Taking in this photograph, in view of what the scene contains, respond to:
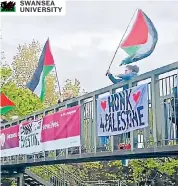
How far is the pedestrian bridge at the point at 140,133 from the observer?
8.32 m

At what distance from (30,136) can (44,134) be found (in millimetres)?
1040

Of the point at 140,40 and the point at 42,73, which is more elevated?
the point at 42,73

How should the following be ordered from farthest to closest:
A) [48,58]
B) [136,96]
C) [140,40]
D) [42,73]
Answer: [48,58] → [42,73] → [140,40] → [136,96]

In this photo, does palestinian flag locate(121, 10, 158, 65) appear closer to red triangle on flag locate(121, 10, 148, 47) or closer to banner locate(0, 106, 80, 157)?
red triangle on flag locate(121, 10, 148, 47)

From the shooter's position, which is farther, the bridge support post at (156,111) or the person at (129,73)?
the person at (129,73)

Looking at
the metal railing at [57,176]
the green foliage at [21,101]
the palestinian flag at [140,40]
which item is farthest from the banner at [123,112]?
the green foliage at [21,101]

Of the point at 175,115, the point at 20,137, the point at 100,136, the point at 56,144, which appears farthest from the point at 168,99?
the point at 20,137

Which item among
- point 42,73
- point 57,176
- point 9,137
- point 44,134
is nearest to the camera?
point 44,134

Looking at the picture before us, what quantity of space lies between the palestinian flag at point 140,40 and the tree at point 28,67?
19.6 m

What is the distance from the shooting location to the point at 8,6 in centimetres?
1098

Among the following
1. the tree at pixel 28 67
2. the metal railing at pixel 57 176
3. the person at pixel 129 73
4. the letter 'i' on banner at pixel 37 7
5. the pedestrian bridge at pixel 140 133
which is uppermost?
the tree at pixel 28 67

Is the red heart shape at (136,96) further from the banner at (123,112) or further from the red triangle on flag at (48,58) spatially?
the red triangle on flag at (48,58)

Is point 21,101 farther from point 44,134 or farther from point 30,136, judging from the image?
point 44,134

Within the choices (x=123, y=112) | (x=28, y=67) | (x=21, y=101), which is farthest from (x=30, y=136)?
(x=28, y=67)
